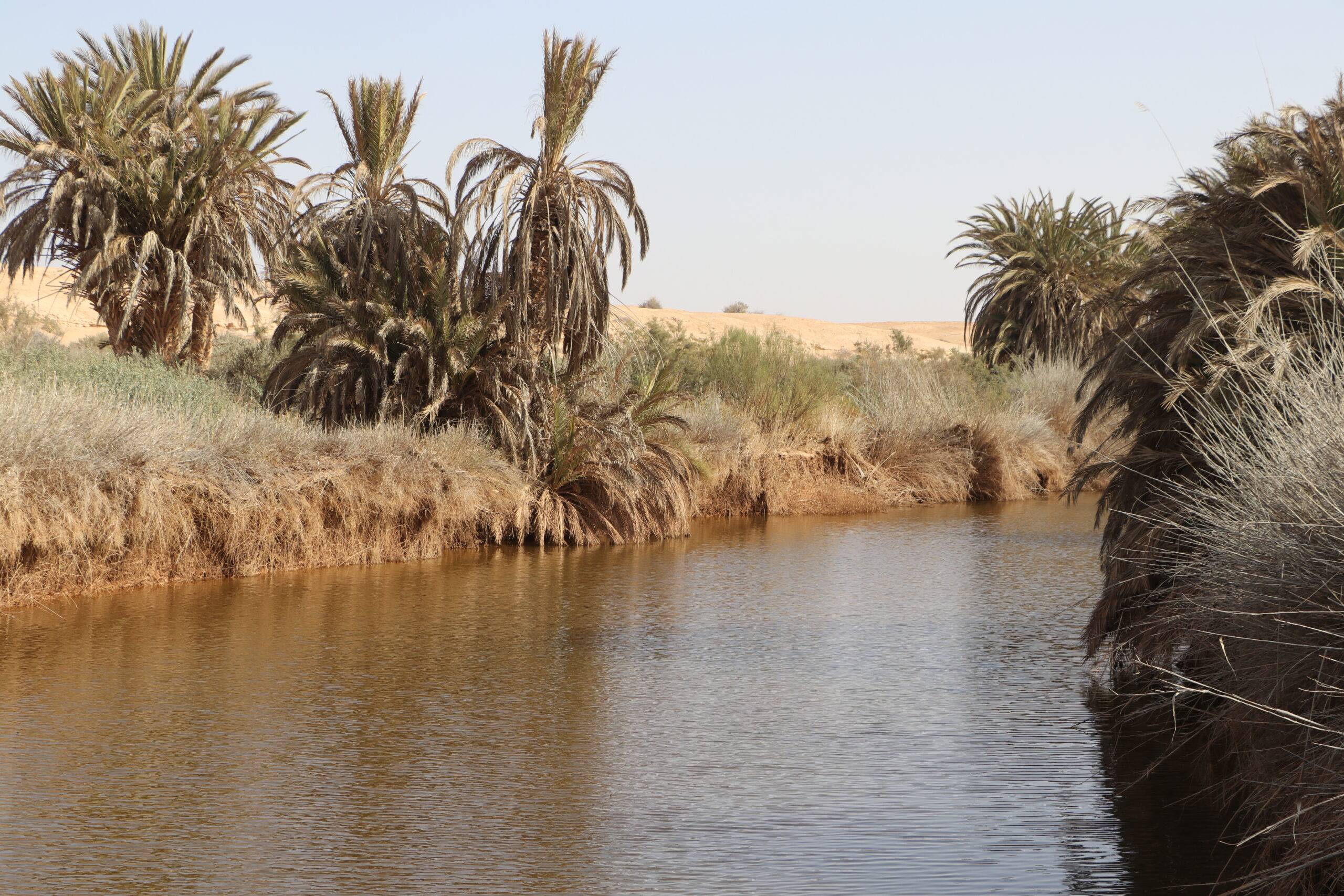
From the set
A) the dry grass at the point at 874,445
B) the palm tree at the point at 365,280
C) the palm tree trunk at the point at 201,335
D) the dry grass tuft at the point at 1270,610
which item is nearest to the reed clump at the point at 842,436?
the dry grass at the point at 874,445

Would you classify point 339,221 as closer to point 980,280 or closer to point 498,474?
point 498,474

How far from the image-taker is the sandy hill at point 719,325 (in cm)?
5278

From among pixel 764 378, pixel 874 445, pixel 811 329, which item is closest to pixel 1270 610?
pixel 764 378

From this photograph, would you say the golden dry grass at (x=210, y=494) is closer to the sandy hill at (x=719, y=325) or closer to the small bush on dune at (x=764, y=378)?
the small bush on dune at (x=764, y=378)

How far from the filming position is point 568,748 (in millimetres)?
6852

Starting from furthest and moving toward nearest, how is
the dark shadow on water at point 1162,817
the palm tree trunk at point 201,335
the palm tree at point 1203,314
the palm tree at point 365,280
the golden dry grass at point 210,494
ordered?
the palm tree trunk at point 201,335 < the palm tree at point 365,280 < the golden dry grass at point 210,494 < the palm tree at point 1203,314 < the dark shadow on water at point 1162,817

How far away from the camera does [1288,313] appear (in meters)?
7.09

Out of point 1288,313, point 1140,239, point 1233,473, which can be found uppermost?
point 1140,239

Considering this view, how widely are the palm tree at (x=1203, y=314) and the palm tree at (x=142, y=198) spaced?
1435cm

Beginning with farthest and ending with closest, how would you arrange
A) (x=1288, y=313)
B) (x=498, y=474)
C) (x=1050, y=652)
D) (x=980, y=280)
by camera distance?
1. (x=980, y=280)
2. (x=498, y=474)
3. (x=1050, y=652)
4. (x=1288, y=313)

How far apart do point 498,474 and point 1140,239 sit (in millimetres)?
8572

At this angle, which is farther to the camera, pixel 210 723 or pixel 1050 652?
pixel 1050 652

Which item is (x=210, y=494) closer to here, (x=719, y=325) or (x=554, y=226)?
(x=554, y=226)

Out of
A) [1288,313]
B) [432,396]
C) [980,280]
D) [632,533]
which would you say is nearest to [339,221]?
[432,396]
